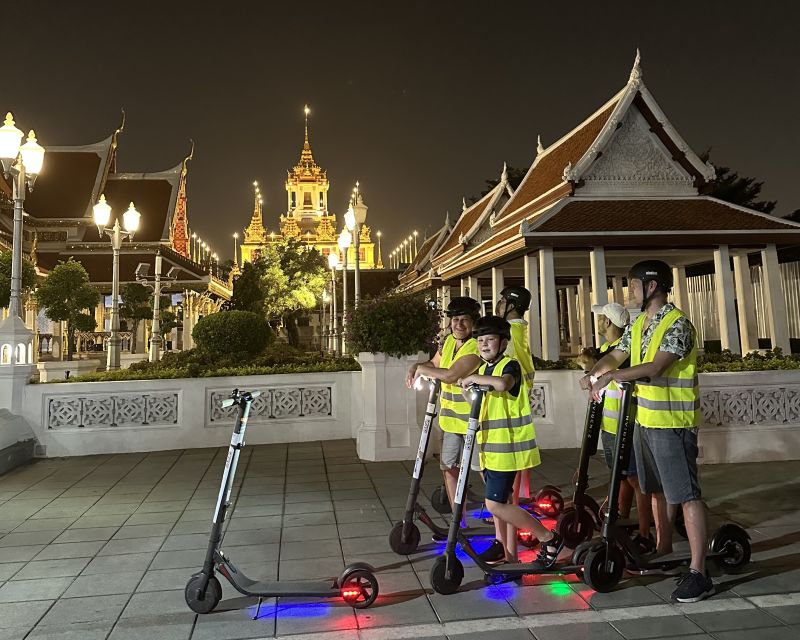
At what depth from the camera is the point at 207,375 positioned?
8531 mm

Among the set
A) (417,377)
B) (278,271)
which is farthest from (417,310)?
(278,271)

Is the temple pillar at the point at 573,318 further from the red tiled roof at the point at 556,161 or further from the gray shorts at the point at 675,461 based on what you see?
the gray shorts at the point at 675,461

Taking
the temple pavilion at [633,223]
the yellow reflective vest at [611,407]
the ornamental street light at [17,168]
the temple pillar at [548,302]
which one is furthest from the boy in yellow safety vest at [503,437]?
the temple pillar at [548,302]

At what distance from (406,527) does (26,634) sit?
7.56 ft

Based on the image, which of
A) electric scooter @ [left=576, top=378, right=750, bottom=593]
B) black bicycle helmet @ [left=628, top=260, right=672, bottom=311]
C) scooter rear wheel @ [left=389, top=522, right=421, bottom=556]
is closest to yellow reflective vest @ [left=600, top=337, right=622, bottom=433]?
electric scooter @ [left=576, top=378, right=750, bottom=593]

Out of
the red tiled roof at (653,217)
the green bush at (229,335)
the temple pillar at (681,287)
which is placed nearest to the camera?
the green bush at (229,335)

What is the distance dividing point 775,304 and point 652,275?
42.3 ft

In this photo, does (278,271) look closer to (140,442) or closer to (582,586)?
(140,442)

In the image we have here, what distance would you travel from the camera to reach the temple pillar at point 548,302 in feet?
43.3

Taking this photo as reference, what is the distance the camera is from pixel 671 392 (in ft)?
11.1

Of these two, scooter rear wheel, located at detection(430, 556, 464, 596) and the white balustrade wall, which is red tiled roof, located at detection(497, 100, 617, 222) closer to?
the white balustrade wall

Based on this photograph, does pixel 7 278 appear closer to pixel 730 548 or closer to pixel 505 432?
pixel 505 432

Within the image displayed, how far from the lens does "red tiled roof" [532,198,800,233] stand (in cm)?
1317

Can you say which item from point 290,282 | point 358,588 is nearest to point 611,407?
point 358,588
